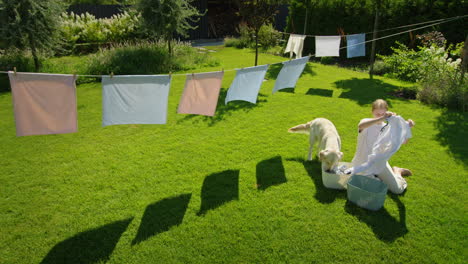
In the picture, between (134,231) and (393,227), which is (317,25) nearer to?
(393,227)

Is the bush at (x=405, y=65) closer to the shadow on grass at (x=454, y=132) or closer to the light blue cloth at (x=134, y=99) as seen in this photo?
the shadow on grass at (x=454, y=132)

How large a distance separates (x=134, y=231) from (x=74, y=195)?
5.07 feet

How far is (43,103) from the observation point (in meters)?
3.89

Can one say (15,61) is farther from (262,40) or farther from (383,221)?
(262,40)

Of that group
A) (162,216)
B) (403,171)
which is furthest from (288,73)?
(162,216)

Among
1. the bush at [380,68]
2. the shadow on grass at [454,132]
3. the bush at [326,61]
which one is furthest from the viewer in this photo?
the bush at [326,61]

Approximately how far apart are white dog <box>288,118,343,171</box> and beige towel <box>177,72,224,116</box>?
1994mm

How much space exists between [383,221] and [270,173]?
6.73 ft

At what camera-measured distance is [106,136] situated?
6918 millimetres

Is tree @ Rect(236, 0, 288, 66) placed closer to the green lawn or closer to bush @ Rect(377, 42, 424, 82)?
the green lawn

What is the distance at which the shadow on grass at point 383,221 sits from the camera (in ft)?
13.0

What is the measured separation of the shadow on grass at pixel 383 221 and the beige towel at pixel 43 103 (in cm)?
464

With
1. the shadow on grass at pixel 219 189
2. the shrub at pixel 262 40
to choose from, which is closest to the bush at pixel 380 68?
the shrub at pixel 262 40

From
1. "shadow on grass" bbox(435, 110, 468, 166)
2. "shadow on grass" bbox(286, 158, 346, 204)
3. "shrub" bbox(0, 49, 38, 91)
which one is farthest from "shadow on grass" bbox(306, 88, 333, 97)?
"shrub" bbox(0, 49, 38, 91)
